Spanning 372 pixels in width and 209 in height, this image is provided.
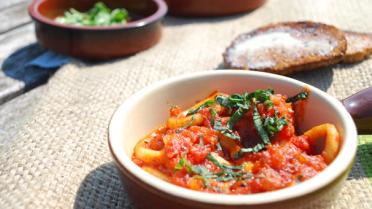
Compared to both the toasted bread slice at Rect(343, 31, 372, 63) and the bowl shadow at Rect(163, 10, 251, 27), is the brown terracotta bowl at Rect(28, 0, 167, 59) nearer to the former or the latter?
the bowl shadow at Rect(163, 10, 251, 27)

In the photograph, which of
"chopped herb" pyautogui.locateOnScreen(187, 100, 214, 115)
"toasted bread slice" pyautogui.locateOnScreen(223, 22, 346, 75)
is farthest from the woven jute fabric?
"chopped herb" pyautogui.locateOnScreen(187, 100, 214, 115)

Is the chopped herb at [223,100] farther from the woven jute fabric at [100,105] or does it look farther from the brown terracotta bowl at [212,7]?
the brown terracotta bowl at [212,7]

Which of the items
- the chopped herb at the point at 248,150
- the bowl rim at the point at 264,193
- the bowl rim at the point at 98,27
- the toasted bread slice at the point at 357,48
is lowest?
the toasted bread slice at the point at 357,48

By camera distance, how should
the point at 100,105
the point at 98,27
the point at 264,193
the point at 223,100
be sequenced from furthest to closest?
the point at 98,27 < the point at 100,105 < the point at 223,100 < the point at 264,193

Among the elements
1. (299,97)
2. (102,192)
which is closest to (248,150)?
(299,97)

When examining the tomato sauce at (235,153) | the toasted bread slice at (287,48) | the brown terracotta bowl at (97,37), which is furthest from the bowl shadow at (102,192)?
the brown terracotta bowl at (97,37)

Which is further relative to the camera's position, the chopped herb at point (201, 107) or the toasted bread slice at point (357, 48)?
the toasted bread slice at point (357, 48)

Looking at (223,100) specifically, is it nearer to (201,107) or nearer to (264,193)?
(201,107)
